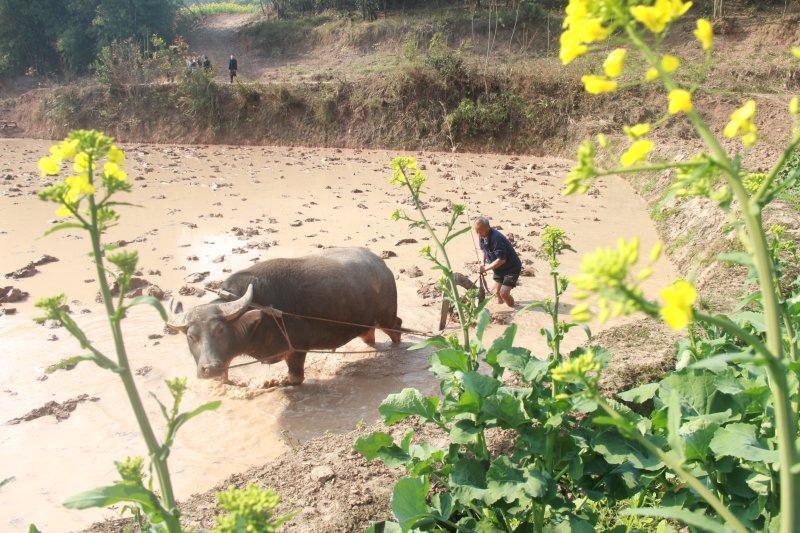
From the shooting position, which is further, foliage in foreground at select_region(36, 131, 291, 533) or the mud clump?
the mud clump

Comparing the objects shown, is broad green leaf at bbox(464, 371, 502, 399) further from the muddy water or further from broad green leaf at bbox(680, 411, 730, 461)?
the muddy water

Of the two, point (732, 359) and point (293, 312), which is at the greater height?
Answer: point (732, 359)

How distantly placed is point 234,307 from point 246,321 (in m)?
0.24

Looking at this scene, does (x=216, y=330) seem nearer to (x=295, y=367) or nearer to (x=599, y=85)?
(x=295, y=367)

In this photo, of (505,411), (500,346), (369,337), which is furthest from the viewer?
(369,337)

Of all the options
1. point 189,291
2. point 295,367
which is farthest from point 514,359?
point 189,291

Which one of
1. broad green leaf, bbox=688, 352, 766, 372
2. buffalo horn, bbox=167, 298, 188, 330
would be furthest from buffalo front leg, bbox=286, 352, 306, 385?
broad green leaf, bbox=688, 352, 766, 372

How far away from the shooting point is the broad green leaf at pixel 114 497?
1.57 metres

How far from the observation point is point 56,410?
5.70 m

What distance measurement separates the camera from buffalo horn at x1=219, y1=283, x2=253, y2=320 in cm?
552

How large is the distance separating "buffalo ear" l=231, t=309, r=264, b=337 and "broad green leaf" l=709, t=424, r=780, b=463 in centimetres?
434

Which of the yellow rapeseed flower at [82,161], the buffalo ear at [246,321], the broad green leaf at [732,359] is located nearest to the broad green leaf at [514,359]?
the broad green leaf at [732,359]

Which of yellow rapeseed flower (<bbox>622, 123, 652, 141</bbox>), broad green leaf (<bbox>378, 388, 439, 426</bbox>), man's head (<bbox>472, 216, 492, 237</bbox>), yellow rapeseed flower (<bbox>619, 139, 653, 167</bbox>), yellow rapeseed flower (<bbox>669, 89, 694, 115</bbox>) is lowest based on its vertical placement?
man's head (<bbox>472, 216, 492, 237</bbox>)

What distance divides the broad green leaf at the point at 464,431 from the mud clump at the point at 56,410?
14.9ft
